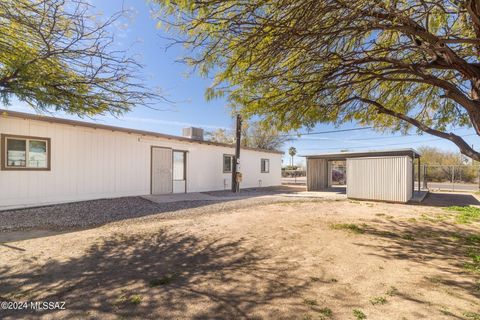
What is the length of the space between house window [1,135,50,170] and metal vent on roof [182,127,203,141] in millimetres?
6932

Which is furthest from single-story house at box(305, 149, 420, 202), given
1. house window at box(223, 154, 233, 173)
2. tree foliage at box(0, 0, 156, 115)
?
tree foliage at box(0, 0, 156, 115)

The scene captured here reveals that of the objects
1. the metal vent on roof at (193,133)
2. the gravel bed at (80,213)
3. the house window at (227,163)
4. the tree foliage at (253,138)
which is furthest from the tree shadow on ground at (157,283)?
the tree foliage at (253,138)

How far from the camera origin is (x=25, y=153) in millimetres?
8000

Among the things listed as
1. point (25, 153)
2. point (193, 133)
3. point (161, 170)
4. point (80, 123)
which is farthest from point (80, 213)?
point (193, 133)

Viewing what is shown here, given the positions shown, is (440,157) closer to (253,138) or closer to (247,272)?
(253,138)

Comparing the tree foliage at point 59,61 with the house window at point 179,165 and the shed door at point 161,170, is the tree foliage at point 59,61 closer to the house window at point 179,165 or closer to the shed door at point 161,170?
the shed door at point 161,170

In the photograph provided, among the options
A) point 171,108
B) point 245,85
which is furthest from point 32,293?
point 245,85

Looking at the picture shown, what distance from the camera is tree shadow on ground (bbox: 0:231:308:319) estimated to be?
2637 mm

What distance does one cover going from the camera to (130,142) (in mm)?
10789

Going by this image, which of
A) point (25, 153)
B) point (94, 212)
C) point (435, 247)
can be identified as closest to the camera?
point (435, 247)

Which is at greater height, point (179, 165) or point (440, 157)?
point (440, 157)

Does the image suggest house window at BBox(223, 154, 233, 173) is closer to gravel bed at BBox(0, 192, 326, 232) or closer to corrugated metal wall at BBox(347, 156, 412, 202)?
gravel bed at BBox(0, 192, 326, 232)

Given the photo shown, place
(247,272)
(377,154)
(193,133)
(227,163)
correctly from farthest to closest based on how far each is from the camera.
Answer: (227,163), (377,154), (193,133), (247,272)

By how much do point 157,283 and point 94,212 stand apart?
5838 millimetres
